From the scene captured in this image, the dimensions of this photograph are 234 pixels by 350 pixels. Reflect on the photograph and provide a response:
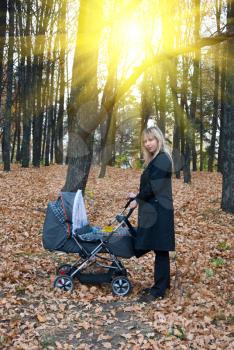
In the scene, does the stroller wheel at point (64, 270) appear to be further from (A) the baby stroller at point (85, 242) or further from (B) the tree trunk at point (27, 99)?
(B) the tree trunk at point (27, 99)

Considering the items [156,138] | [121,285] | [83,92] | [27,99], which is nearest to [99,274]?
[121,285]

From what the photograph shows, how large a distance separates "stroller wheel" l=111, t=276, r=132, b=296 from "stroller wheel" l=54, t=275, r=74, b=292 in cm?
65

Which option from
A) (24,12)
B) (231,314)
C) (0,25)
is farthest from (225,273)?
(24,12)

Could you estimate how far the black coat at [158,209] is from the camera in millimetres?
6078

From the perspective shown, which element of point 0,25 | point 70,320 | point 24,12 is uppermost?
point 24,12

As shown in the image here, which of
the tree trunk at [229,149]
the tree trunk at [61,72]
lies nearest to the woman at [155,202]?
the tree trunk at [229,149]

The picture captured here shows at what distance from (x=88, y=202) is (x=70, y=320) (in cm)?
749

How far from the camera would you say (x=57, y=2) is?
78.9ft

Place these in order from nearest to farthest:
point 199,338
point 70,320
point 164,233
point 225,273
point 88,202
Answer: point 199,338 → point 70,320 → point 164,233 → point 225,273 → point 88,202

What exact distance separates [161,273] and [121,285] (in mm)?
648

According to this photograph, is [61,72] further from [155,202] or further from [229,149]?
[155,202]

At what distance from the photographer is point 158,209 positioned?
6.11 meters

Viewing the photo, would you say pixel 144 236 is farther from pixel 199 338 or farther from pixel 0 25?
pixel 0 25

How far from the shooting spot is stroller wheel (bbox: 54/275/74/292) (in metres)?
6.56
